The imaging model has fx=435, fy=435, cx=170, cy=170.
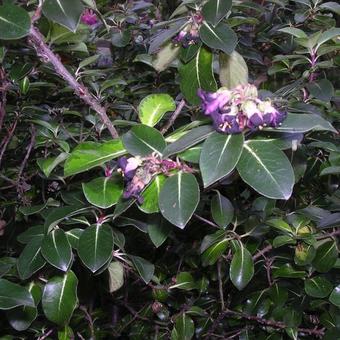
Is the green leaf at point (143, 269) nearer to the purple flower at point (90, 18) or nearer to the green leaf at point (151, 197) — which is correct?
the green leaf at point (151, 197)

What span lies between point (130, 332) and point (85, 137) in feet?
2.33

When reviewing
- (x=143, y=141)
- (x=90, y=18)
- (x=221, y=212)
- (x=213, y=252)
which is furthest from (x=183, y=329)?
(x=90, y=18)

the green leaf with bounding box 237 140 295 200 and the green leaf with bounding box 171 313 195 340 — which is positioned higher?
the green leaf with bounding box 237 140 295 200

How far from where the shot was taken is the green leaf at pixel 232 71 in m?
0.85

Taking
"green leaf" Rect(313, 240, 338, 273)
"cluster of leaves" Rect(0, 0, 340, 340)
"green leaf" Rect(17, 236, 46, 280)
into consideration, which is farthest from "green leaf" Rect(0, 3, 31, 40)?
"green leaf" Rect(313, 240, 338, 273)

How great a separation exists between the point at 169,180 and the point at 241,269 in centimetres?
43

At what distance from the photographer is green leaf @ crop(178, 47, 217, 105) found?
0.84m

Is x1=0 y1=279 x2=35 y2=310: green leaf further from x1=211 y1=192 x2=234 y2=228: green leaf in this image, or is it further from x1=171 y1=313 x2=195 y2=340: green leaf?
x1=171 y1=313 x2=195 y2=340: green leaf

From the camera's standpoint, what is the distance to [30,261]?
0.84 meters

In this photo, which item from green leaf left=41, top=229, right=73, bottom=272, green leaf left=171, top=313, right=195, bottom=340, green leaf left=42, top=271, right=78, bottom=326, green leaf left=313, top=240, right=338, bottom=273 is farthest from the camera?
green leaf left=171, top=313, right=195, bottom=340

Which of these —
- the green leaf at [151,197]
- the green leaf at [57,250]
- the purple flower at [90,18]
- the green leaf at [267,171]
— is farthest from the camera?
the purple flower at [90,18]

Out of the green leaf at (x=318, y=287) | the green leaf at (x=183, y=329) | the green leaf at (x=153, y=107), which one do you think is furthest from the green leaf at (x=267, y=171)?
the green leaf at (x=183, y=329)

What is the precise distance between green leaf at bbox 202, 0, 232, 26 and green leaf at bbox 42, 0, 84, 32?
23cm

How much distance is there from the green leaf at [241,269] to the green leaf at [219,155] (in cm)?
46
